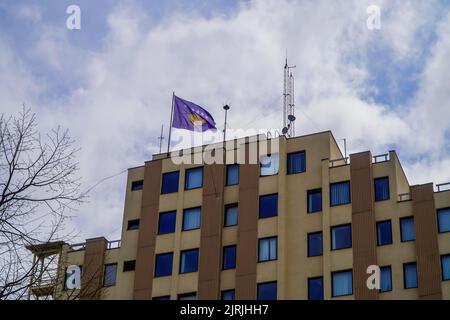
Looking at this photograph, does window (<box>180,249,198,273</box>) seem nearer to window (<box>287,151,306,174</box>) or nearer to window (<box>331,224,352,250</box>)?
window (<box>287,151,306,174</box>)

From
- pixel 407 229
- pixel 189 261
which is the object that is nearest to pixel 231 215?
pixel 189 261

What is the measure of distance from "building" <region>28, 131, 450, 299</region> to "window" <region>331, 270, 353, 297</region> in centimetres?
7

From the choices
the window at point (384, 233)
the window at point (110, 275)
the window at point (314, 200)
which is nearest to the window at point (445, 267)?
the window at point (384, 233)

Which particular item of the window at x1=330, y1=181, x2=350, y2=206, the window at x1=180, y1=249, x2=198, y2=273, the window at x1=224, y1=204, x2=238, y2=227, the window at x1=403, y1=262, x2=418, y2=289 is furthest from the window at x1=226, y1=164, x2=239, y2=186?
the window at x1=403, y1=262, x2=418, y2=289

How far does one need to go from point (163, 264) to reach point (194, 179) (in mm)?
6813

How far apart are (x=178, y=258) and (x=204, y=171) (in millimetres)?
6882

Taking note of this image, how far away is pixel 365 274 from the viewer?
55.3 m

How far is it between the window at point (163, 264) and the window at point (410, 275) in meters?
16.5

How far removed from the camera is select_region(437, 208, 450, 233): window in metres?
55.2

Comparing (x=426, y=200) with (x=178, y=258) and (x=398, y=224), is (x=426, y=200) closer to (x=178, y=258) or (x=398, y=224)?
(x=398, y=224)

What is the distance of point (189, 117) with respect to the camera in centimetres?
6331

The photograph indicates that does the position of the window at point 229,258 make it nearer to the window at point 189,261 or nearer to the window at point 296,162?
the window at point 189,261
